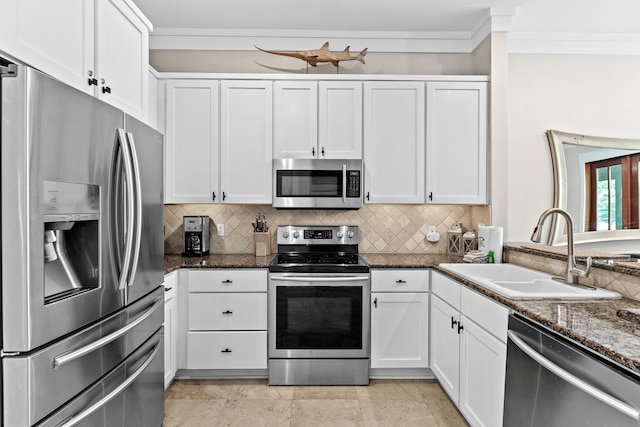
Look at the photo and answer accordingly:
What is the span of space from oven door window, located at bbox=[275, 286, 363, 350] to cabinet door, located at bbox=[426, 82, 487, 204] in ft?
3.58

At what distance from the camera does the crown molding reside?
11.3 feet

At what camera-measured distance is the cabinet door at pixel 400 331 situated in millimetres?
3029

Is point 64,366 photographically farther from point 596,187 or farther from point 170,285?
point 596,187

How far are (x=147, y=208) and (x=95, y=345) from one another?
2.24ft

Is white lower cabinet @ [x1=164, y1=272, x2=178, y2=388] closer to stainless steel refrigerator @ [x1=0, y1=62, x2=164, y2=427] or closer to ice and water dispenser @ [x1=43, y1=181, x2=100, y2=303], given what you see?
stainless steel refrigerator @ [x1=0, y1=62, x2=164, y2=427]

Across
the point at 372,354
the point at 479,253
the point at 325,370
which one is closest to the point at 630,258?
the point at 479,253

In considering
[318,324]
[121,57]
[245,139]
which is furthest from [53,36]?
[318,324]

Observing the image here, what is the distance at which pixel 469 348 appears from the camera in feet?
7.52

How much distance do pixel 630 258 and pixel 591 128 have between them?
160 centimetres

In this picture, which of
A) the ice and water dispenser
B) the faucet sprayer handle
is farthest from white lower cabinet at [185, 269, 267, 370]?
the faucet sprayer handle

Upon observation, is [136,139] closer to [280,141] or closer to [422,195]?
[280,141]

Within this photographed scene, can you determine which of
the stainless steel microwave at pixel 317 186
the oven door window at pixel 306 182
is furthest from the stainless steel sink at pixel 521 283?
the oven door window at pixel 306 182

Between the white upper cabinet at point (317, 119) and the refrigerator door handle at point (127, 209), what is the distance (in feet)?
5.57

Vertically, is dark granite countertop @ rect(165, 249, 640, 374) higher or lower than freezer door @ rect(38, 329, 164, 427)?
higher
